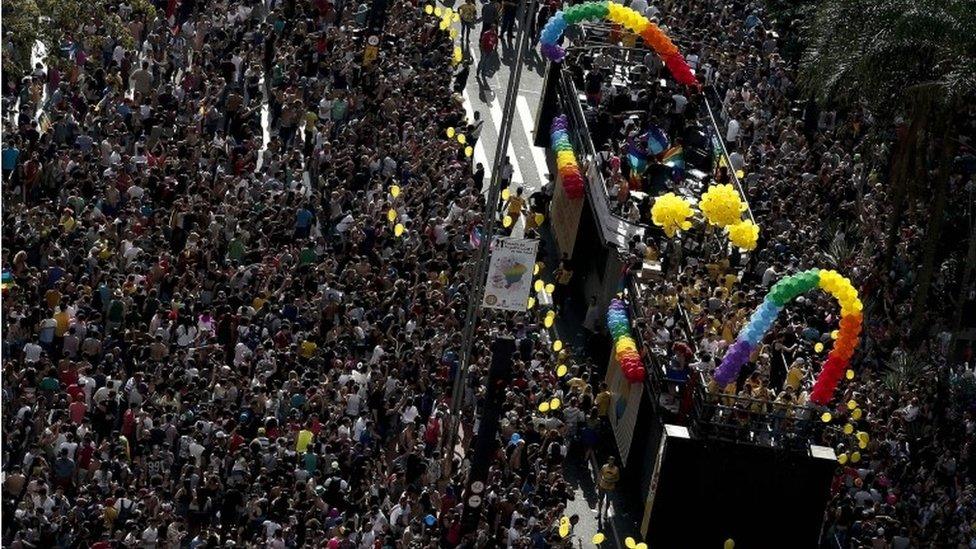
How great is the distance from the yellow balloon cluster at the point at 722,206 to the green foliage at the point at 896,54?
5.23m

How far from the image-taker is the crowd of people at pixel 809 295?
117 feet

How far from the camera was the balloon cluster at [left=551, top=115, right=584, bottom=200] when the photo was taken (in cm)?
4291

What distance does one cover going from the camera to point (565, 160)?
1724 inches

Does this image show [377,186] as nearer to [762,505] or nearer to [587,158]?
[587,158]

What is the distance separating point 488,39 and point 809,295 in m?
13.7

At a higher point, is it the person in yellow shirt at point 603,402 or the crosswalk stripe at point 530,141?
the crosswalk stripe at point 530,141

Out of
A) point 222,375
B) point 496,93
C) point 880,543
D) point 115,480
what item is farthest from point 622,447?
point 496,93

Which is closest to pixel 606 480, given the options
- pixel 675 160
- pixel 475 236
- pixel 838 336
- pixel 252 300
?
pixel 838 336

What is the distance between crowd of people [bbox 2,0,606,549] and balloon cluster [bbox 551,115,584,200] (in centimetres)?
183

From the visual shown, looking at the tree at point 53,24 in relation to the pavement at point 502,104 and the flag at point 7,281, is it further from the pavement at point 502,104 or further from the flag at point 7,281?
the pavement at point 502,104

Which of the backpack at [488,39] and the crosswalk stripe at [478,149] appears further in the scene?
the backpack at [488,39]

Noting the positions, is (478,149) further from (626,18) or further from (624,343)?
(624,343)

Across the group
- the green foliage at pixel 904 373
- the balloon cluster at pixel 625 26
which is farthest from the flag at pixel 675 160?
the green foliage at pixel 904 373

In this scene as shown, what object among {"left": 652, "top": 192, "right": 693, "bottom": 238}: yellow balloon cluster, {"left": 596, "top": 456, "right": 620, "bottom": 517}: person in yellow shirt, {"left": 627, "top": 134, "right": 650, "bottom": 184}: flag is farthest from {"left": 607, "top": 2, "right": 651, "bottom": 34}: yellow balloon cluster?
{"left": 596, "top": 456, "right": 620, "bottom": 517}: person in yellow shirt
